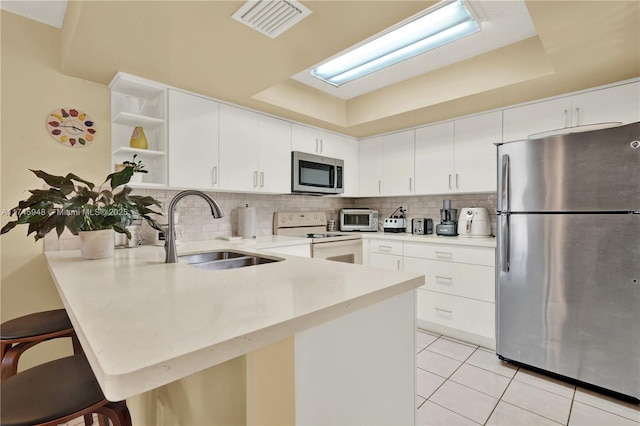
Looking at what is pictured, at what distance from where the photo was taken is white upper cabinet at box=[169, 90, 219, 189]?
2369 millimetres

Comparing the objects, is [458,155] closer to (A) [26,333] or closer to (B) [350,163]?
(B) [350,163]

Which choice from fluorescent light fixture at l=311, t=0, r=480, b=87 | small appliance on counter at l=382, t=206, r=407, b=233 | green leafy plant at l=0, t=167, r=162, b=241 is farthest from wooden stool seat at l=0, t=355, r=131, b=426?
small appliance on counter at l=382, t=206, r=407, b=233

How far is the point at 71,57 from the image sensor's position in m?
1.89

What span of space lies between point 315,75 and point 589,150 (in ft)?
6.91

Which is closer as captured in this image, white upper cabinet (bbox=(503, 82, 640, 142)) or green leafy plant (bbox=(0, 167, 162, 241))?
green leafy plant (bbox=(0, 167, 162, 241))

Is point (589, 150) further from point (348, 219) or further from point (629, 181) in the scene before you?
point (348, 219)

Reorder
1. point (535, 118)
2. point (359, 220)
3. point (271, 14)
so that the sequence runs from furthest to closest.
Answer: point (359, 220) < point (535, 118) < point (271, 14)

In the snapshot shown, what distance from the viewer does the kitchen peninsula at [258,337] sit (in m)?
0.55

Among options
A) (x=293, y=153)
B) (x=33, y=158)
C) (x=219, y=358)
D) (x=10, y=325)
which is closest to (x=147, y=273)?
(x=10, y=325)

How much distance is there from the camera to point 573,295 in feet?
6.65

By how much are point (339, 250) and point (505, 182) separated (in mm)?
1570

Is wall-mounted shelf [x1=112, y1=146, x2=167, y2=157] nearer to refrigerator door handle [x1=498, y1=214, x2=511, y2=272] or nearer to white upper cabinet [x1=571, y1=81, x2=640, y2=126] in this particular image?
refrigerator door handle [x1=498, y1=214, x2=511, y2=272]

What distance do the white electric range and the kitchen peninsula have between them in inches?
67.3

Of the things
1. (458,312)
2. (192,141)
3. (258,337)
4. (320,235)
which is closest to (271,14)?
(192,141)
